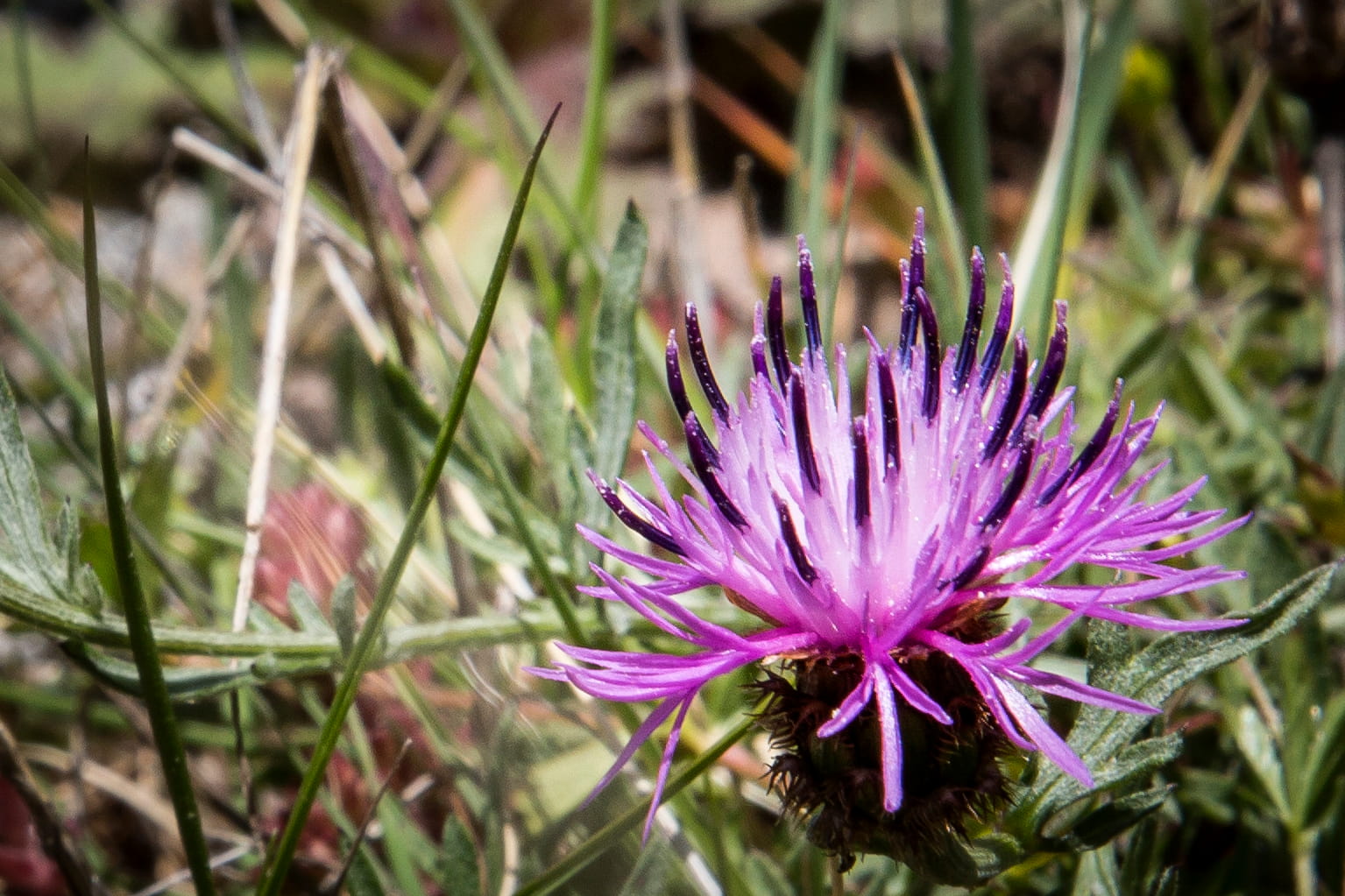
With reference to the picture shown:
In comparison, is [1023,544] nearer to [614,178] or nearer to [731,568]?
[731,568]

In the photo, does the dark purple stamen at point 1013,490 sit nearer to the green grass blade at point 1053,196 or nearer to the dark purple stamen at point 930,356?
the dark purple stamen at point 930,356

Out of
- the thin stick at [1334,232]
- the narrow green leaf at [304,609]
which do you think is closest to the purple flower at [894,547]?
the narrow green leaf at [304,609]

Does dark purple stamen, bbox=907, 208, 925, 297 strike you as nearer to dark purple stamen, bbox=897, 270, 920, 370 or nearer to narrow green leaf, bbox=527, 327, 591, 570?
dark purple stamen, bbox=897, 270, 920, 370

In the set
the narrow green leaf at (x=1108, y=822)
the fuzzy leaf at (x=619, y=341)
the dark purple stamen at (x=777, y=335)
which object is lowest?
the narrow green leaf at (x=1108, y=822)

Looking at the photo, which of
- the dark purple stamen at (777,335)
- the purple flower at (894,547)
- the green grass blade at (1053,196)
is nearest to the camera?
the purple flower at (894,547)

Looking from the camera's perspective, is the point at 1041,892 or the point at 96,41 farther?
the point at 96,41

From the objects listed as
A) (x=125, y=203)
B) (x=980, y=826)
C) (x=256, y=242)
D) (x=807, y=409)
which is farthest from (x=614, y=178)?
(x=980, y=826)
